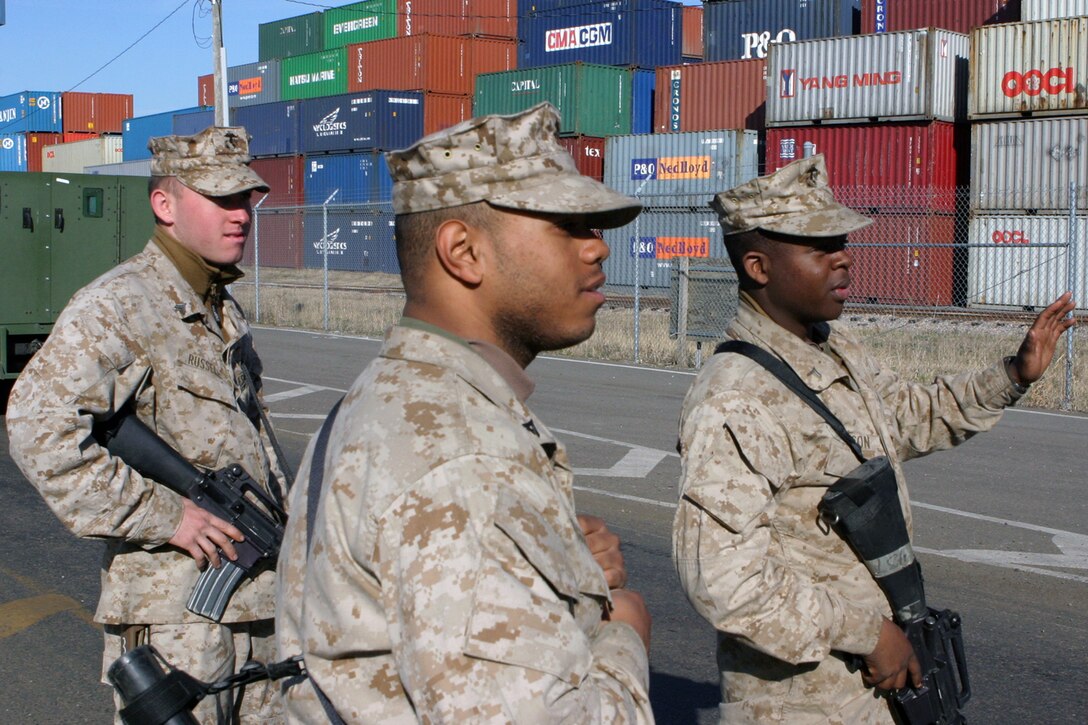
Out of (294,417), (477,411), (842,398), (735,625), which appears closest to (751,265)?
(842,398)

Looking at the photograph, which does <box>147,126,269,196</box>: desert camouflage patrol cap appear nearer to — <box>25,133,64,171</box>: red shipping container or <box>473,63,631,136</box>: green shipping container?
<box>473,63,631,136</box>: green shipping container

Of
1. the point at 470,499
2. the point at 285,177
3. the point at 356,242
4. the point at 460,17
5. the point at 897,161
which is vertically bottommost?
the point at 470,499

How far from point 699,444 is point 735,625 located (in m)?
0.39

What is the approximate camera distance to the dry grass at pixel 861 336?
15625 mm

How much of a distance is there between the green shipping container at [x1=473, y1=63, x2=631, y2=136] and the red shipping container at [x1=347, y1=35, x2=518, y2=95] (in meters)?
6.06

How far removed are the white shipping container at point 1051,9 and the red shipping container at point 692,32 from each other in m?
14.6

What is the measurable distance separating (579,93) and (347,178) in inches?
375

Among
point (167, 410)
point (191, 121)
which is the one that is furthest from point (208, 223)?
point (191, 121)

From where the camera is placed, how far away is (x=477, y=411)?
163 cm

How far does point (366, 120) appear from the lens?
38.9m

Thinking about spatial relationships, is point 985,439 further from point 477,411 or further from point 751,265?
point 477,411

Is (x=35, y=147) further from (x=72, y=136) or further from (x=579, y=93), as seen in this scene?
(x=579, y=93)

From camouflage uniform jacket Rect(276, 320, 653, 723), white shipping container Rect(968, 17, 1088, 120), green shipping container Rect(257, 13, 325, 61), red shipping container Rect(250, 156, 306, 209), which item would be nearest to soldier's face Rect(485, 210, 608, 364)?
camouflage uniform jacket Rect(276, 320, 653, 723)

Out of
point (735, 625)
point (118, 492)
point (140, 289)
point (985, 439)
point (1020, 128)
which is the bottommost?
point (985, 439)
